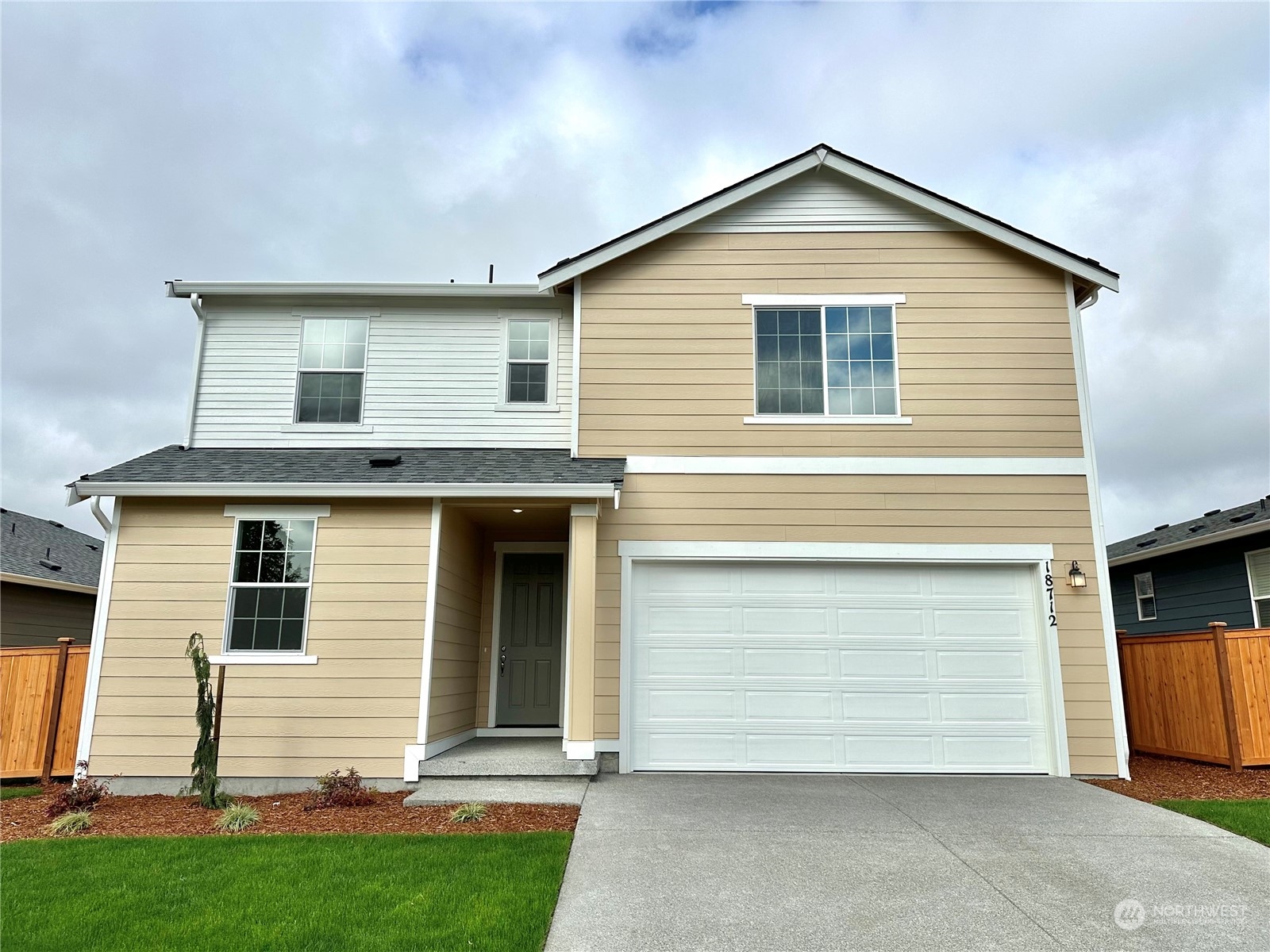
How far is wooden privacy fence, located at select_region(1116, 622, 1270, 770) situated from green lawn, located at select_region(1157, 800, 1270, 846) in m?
1.90

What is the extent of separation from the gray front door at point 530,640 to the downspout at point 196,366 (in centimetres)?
429

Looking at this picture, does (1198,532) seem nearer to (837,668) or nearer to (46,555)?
(837,668)

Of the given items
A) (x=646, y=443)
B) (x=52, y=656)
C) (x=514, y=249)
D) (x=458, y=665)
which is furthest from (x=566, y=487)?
(x=514, y=249)

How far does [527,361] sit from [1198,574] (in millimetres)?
12722

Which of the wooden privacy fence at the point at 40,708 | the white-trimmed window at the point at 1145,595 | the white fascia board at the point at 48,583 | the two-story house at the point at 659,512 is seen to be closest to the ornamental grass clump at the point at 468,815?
the two-story house at the point at 659,512

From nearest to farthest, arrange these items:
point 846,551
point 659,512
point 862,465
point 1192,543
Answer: point 846,551 < point 659,512 < point 862,465 < point 1192,543

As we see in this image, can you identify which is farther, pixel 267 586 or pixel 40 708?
pixel 40 708

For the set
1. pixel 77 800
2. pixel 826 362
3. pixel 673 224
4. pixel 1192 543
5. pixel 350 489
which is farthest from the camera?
pixel 1192 543

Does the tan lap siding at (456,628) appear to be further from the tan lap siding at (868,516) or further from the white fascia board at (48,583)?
the white fascia board at (48,583)

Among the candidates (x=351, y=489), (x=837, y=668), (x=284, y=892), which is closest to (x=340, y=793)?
(x=284, y=892)

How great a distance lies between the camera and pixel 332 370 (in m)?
9.88

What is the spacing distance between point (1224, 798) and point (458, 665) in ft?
26.0

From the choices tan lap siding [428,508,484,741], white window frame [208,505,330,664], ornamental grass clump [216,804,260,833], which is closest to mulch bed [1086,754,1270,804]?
tan lap siding [428,508,484,741]

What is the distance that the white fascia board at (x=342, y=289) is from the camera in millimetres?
9742
